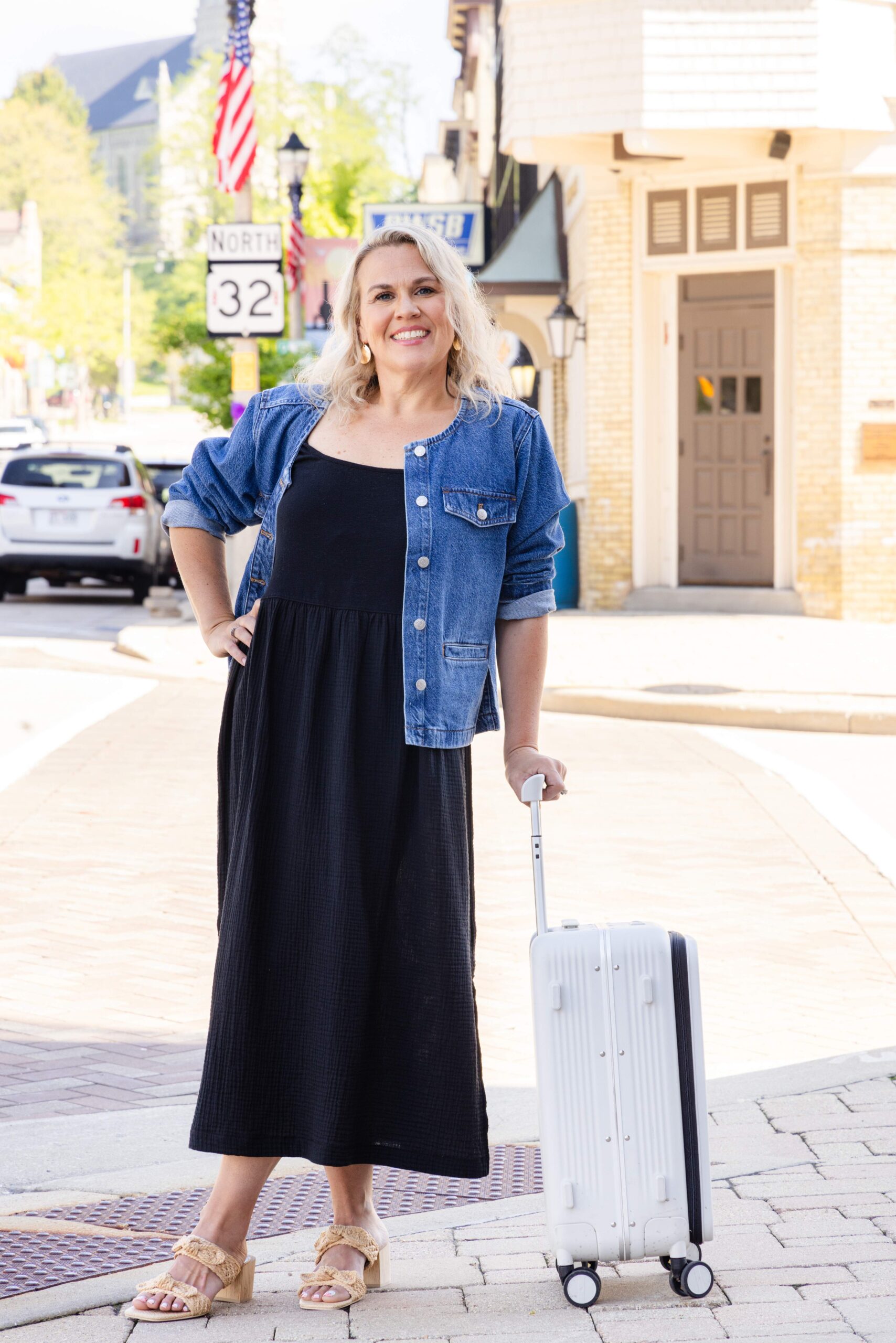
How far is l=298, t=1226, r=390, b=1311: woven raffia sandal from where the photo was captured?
3.09 m

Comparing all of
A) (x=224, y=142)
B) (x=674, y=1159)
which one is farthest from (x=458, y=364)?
(x=224, y=142)

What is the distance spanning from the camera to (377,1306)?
10.1ft

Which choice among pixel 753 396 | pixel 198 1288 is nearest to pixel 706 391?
pixel 753 396

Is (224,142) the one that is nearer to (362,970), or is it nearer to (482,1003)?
(482,1003)

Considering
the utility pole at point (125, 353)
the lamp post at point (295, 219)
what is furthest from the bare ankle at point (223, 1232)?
the utility pole at point (125, 353)

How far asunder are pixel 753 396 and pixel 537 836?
1591 centimetres

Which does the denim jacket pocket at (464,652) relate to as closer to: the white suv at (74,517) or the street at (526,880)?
the street at (526,880)

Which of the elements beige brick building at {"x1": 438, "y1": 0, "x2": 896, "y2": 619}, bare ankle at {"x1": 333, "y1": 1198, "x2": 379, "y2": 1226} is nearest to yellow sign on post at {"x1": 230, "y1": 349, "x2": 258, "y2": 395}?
beige brick building at {"x1": 438, "y1": 0, "x2": 896, "y2": 619}

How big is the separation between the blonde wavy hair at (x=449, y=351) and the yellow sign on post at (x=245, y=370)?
11267 millimetres

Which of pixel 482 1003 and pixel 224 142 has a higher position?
pixel 224 142

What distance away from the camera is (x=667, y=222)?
1841 cm

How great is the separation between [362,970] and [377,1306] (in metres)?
0.58

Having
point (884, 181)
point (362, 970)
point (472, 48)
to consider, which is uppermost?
point (472, 48)

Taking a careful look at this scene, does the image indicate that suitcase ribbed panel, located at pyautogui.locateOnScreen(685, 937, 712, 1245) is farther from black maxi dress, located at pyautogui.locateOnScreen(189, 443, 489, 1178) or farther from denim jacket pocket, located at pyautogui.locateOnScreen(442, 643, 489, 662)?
denim jacket pocket, located at pyautogui.locateOnScreen(442, 643, 489, 662)
